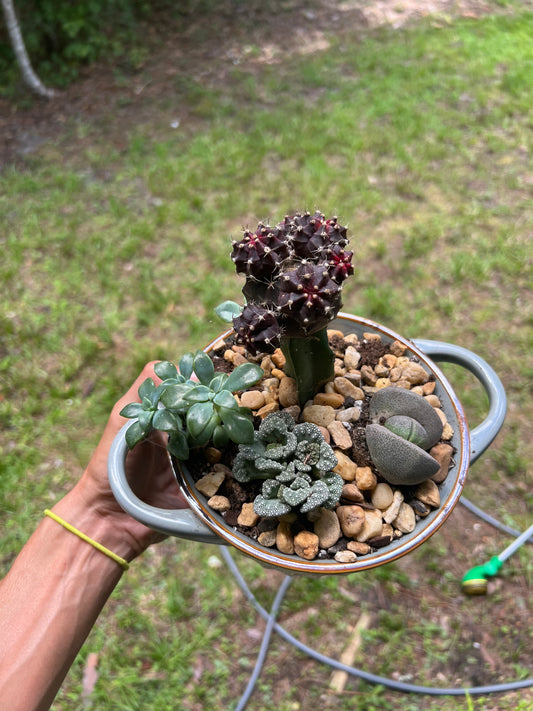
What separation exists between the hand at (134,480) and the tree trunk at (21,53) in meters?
3.07

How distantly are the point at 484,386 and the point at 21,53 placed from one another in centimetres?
368

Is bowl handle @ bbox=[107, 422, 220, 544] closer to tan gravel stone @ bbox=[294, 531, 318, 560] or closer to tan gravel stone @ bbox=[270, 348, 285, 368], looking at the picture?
tan gravel stone @ bbox=[294, 531, 318, 560]

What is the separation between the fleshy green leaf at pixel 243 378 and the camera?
0.99m

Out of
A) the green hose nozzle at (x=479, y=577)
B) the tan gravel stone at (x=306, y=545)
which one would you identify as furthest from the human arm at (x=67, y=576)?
the green hose nozzle at (x=479, y=577)

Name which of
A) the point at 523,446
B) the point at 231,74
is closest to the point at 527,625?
the point at 523,446

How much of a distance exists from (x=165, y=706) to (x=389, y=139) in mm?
3018

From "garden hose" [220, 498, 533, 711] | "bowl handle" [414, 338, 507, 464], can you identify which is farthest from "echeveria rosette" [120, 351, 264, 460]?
"garden hose" [220, 498, 533, 711]

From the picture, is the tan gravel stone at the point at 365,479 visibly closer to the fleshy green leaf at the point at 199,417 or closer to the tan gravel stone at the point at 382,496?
the tan gravel stone at the point at 382,496

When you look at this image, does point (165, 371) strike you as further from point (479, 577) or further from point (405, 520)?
point (479, 577)

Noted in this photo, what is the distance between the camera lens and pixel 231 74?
13.1 feet

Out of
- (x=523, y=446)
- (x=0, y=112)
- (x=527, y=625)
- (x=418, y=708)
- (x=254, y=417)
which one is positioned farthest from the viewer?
(x=0, y=112)

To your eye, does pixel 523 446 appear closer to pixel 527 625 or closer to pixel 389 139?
pixel 527 625

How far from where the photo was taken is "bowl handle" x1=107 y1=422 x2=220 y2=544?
3.23 feet

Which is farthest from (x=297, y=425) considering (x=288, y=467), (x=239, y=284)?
(x=239, y=284)
